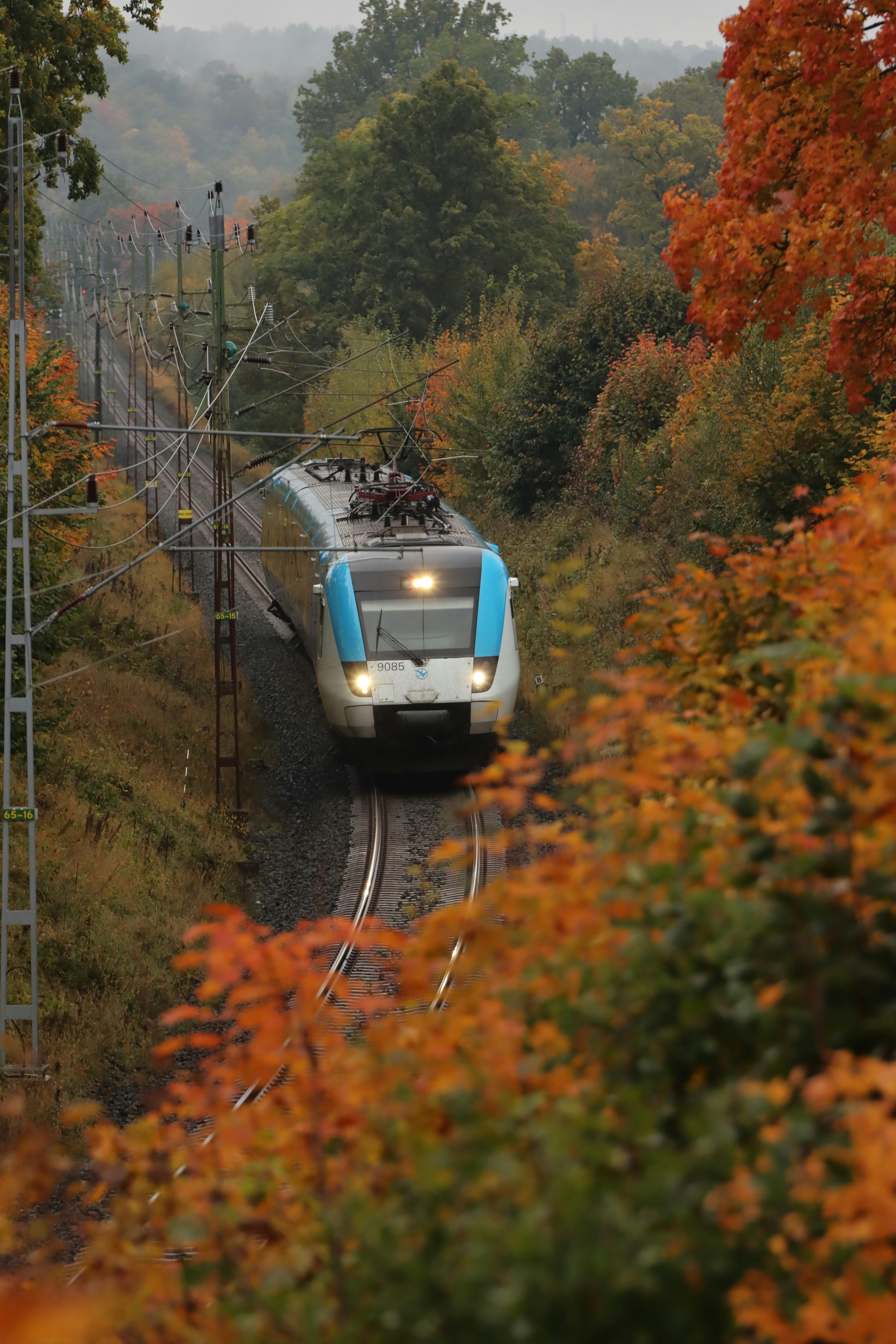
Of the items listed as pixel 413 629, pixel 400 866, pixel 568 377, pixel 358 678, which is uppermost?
pixel 568 377

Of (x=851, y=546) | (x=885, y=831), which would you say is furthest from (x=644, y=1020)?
(x=851, y=546)

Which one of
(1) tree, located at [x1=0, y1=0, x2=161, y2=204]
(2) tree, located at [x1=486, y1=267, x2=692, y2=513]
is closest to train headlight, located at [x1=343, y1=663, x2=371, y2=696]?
(1) tree, located at [x1=0, y1=0, x2=161, y2=204]

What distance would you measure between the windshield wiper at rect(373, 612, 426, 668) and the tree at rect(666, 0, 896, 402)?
607 cm

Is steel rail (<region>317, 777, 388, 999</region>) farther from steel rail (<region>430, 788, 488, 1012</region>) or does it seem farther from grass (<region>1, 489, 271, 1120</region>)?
grass (<region>1, 489, 271, 1120</region>)

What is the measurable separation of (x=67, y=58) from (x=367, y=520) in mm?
12237

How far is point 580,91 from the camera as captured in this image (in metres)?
99.2

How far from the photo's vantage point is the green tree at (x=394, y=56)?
85.3 metres

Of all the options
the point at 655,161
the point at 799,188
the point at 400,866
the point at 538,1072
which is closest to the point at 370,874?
the point at 400,866

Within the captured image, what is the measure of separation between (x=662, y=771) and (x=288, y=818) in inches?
600

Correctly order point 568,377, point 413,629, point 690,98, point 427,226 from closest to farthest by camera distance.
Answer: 1. point 413,629
2. point 568,377
3. point 427,226
4. point 690,98

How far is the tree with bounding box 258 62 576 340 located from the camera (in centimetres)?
5031

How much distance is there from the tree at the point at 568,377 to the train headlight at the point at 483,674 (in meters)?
16.6

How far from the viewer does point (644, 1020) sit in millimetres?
4012

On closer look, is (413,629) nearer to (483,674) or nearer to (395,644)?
(395,644)
